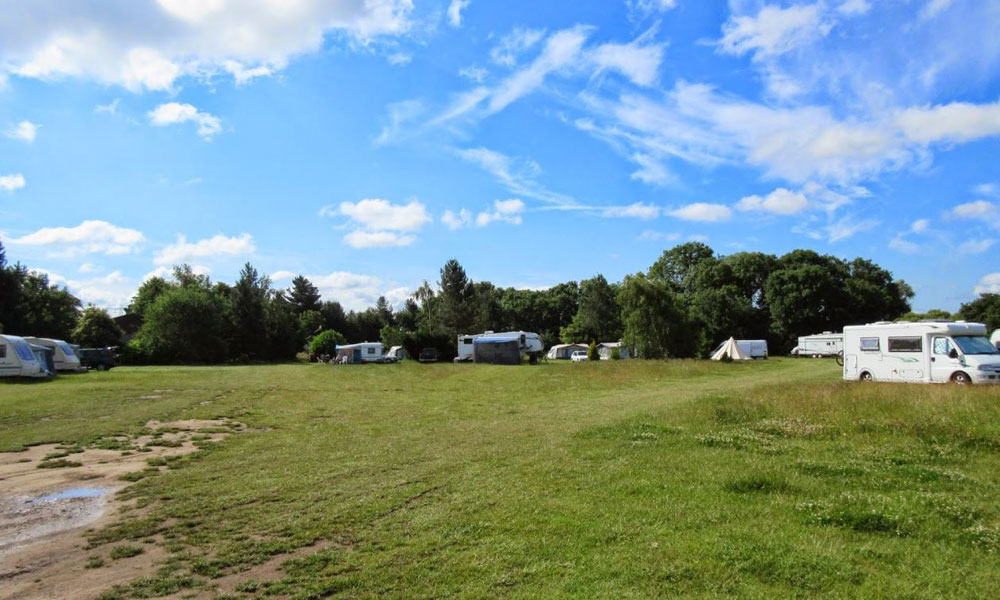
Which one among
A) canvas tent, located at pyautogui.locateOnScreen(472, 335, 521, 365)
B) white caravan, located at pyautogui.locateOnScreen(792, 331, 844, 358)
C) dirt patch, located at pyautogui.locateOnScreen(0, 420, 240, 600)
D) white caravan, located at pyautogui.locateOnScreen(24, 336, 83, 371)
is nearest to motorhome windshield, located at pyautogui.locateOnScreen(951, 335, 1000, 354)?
dirt patch, located at pyautogui.locateOnScreen(0, 420, 240, 600)

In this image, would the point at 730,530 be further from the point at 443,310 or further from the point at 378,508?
the point at 443,310

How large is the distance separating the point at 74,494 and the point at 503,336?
47.0m

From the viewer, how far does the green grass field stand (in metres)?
4.37

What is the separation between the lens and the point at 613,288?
82.0 meters

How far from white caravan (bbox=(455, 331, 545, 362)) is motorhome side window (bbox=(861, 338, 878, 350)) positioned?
33.7 m

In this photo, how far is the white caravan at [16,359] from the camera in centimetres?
2769

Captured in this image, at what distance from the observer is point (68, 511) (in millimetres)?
6812

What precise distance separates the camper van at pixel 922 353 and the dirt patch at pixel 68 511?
22.3 metres

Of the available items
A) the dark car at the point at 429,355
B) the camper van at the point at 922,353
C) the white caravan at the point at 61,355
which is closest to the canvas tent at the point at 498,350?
the dark car at the point at 429,355

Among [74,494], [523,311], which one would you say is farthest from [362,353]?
[74,494]

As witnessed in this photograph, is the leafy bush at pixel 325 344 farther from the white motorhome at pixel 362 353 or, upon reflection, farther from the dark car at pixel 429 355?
the dark car at pixel 429 355

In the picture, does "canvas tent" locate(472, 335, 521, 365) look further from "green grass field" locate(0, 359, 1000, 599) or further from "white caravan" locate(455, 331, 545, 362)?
"green grass field" locate(0, 359, 1000, 599)

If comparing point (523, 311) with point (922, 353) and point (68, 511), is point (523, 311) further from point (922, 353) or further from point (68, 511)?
point (68, 511)

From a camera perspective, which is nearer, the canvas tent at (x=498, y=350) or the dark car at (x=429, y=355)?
the canvas tent at (x=498, y=350)
